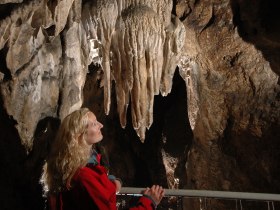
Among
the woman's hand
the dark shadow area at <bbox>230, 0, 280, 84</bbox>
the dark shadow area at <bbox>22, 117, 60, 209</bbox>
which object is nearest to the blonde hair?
the woman's hand

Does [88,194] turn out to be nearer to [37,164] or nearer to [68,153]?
[68,153]

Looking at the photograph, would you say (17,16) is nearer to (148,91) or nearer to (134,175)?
(148,91)

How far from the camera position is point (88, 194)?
4.67 ft

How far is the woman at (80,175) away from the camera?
144 cm

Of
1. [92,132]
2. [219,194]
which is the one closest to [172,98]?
[219,194]

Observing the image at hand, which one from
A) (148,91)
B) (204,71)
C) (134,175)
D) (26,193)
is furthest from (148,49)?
(134,175)

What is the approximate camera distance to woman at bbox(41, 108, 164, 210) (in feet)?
4.71

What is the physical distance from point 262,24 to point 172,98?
201 centimetres

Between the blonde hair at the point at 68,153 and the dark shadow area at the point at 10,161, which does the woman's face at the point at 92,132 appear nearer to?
the blonde hair at the point at 68,153

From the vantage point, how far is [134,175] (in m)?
5.97

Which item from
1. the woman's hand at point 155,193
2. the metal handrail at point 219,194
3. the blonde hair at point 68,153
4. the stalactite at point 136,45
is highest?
the stalactite at point 136,45

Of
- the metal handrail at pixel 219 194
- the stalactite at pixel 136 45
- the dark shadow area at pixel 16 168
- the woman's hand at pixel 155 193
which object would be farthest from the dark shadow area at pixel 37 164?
the stalactite at pixel 136 45

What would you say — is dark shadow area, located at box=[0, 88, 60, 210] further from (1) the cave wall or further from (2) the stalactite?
(2) the stalactite

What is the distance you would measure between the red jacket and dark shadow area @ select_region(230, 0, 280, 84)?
3.37m
